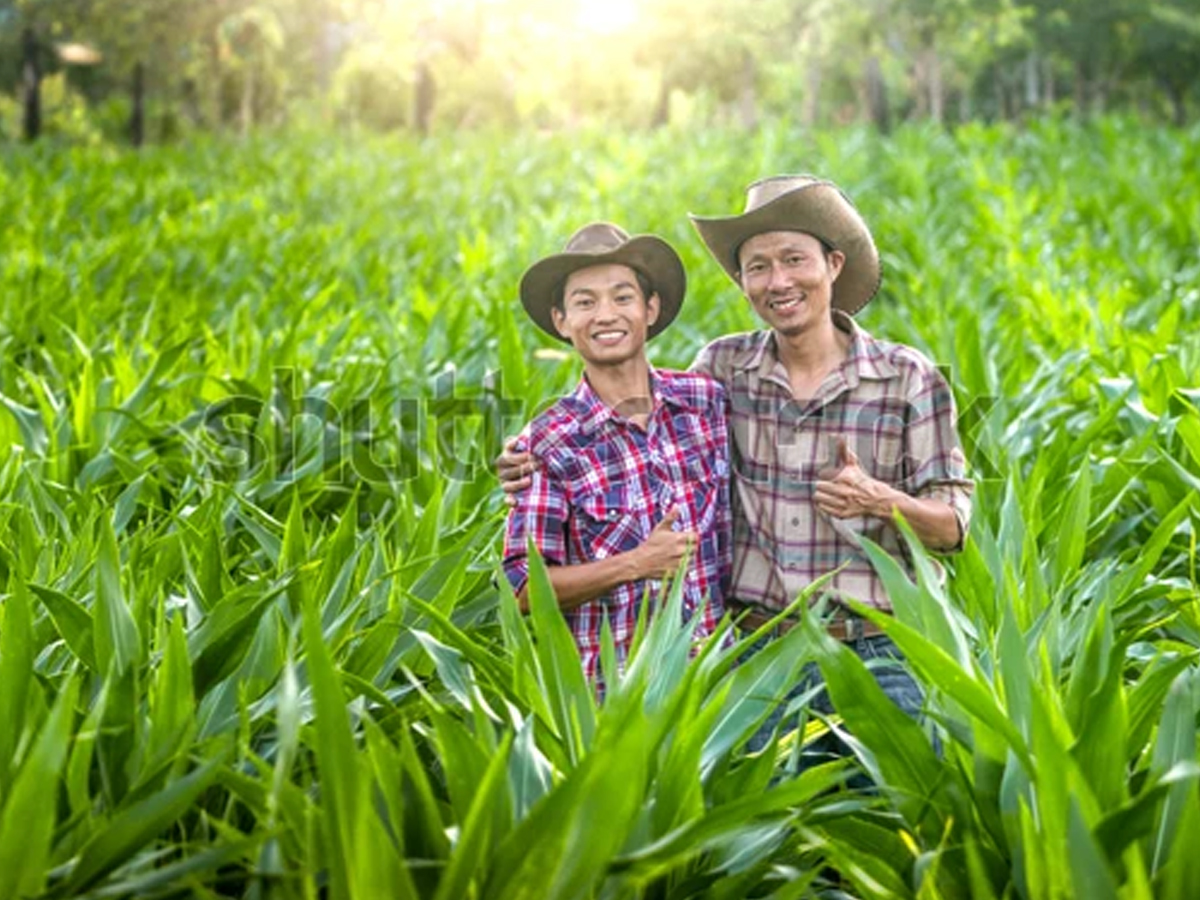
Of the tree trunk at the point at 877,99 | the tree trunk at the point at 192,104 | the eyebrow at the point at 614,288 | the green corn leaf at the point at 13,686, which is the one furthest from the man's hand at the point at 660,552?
the tree trunk at the point at 192,104

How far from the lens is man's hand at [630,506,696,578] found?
2635 millimetres

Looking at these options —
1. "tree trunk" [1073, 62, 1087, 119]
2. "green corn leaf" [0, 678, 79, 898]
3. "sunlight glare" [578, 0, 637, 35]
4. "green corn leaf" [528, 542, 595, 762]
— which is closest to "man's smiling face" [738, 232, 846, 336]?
"green corn leaf" [528, 542, 595, 762]

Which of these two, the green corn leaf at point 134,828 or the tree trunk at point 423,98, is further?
the tree trunk at point 423,98

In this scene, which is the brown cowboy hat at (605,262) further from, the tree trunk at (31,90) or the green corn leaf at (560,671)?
the tree trunk at (31,90)

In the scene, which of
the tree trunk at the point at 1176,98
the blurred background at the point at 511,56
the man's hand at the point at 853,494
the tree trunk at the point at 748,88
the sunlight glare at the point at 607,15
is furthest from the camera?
the tree trunk at the point at 1176,98

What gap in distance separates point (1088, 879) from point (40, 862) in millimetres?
1103

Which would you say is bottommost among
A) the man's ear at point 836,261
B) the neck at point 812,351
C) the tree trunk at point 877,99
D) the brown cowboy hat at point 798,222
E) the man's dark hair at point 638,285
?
the neck at point 812,351

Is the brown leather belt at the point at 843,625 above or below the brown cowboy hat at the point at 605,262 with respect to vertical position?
below

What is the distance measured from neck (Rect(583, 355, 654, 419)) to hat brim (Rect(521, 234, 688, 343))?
12 centimetres

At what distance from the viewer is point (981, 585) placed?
9.74 feet

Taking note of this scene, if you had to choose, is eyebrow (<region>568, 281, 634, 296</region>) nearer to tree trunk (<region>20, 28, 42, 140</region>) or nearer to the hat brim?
the hat brim

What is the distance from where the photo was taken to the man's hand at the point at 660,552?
263cm

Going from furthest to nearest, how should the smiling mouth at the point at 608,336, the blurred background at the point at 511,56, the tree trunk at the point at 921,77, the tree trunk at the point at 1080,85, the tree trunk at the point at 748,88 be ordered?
the tree trunk at the point at 1080,85 < the tree trunk at the point at 748,88 < the tree trunk at the point at 921,77 < the blurred background at the point at 511,56 < the smiling mouth at the point at 608,336

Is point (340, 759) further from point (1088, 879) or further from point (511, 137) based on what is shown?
point (511, 137)
